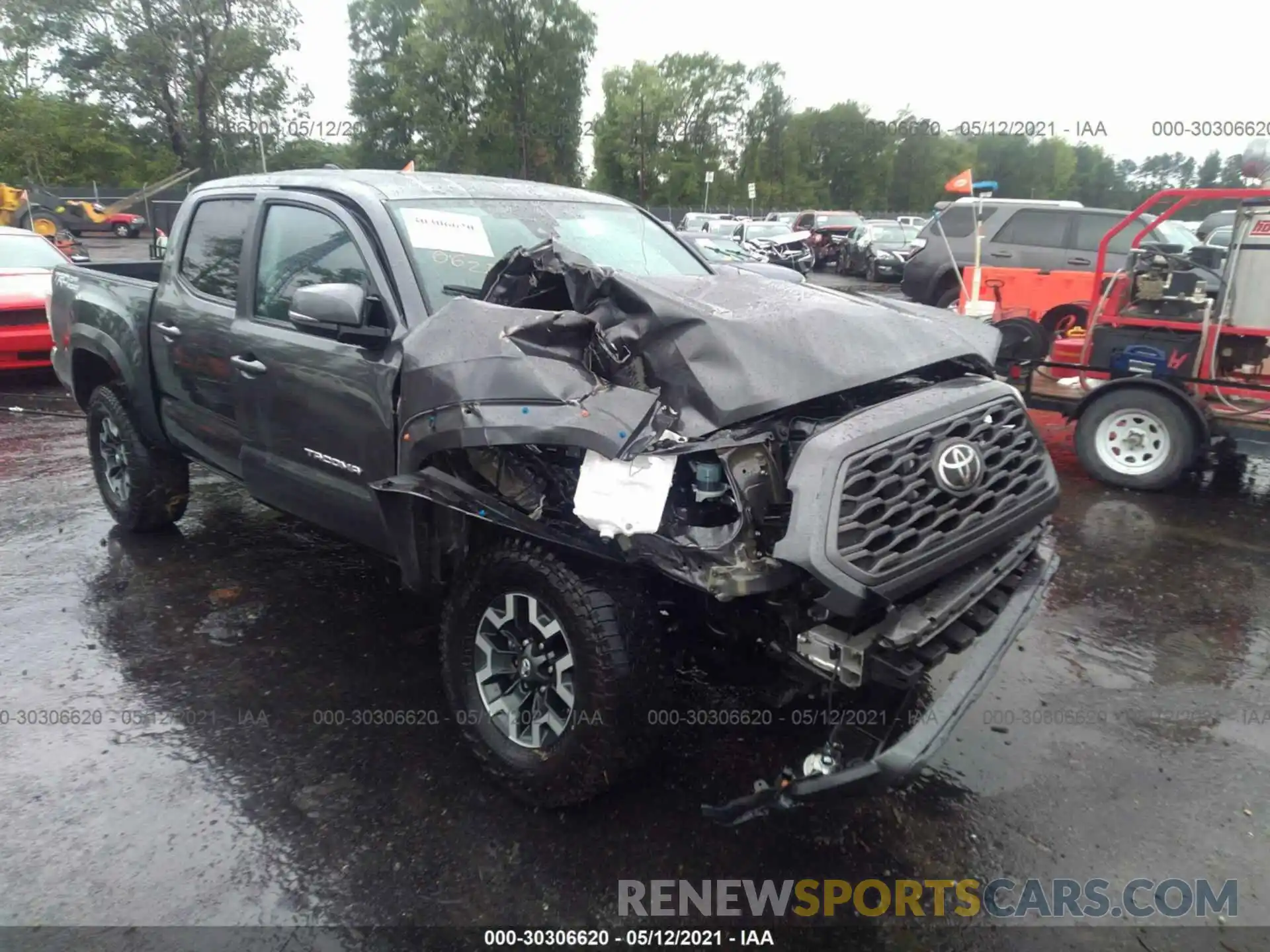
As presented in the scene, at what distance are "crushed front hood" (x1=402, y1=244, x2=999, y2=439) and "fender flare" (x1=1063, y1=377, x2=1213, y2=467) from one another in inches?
147

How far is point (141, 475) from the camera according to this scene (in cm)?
508

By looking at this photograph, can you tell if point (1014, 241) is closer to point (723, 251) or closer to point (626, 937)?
point (723, 251)

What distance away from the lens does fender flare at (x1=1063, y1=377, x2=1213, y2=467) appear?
591cm

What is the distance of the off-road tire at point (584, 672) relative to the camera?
8.56 feet

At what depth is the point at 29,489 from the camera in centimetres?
626

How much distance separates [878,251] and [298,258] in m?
21.6

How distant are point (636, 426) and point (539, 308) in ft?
2.57

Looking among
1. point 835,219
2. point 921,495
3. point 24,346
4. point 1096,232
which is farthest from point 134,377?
point 835,219

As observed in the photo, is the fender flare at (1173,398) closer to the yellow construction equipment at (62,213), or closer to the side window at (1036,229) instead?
the side window at (1036,229)

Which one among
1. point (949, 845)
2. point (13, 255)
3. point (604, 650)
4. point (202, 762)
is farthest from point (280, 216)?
Result: point (13, 255)

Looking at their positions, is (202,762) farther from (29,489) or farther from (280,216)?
(29,489)

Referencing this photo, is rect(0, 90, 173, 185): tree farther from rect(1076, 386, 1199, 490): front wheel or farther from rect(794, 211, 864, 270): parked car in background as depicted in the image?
rect(1076, 386, 1199, 490): front wheel

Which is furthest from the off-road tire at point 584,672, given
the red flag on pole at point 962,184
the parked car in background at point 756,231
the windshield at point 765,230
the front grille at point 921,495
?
the windshield at point 765,230

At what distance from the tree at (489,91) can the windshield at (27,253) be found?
33.4 meters
